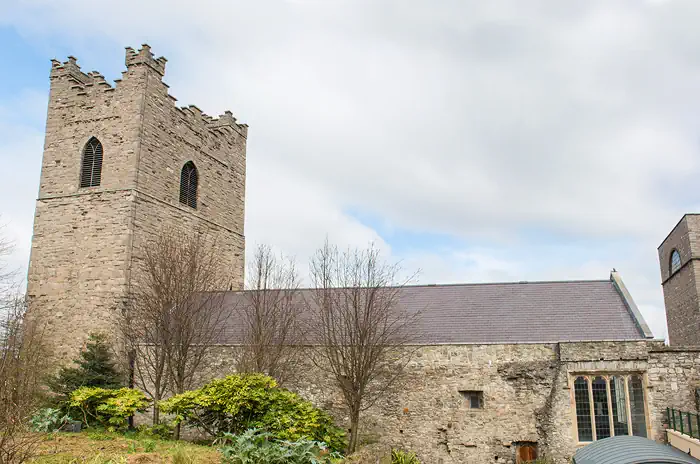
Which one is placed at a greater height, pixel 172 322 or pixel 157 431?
pixel 172 322

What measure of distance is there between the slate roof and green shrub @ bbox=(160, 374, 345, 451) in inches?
167

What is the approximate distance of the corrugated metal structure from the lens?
9250 millimetres

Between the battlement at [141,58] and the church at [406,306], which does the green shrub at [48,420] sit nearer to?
the church at [406,306]

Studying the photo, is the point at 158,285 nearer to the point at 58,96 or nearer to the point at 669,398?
the point at 58,96

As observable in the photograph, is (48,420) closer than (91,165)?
Yes

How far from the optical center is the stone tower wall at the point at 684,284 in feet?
83.1

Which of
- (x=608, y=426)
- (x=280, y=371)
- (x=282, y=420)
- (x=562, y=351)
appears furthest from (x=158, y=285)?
(x=608, y=426)

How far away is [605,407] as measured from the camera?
14570mm

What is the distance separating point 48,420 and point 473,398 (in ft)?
34.4

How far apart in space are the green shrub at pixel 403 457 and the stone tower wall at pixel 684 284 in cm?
1715

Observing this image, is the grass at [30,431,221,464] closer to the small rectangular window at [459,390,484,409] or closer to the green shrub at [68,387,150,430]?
the green shrub at [68,387,150,430]

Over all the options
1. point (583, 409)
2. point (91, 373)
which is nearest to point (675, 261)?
point (583, 409)

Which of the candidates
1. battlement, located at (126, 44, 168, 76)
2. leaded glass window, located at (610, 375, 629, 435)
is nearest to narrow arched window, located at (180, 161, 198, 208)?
→ battlement, located at (126, 44, 168, 76)

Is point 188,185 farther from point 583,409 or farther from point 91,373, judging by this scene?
point 583,409
